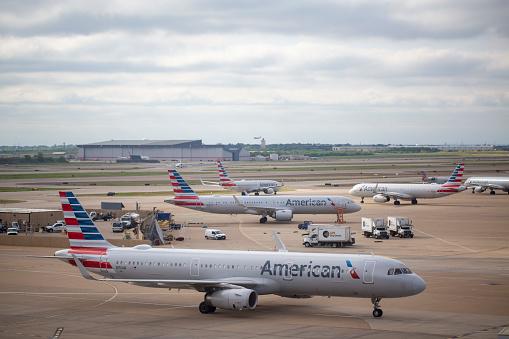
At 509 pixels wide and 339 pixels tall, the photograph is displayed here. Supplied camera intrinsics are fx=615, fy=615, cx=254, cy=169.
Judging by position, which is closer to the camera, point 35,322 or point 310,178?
point 35,322

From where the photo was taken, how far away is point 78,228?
46.0m

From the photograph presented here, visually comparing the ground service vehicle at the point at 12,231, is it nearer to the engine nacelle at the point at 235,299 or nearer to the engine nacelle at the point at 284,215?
the engine nacelle at the point at 284,215

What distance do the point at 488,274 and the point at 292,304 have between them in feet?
69.1

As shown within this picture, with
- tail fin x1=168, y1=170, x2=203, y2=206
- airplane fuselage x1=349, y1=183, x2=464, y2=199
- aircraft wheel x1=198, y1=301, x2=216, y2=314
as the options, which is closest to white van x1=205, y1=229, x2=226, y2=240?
tail fin x1=168, y1=170, x2=203, y2=206

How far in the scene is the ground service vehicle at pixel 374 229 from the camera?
79.6 meters

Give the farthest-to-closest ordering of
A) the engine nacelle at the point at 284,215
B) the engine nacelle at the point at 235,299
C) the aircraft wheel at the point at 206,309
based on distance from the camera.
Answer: the engine nacelle at the point at 284,215 → the aircraft wheel at the point at 206,309 → the engine nacelle at the point at 235,299

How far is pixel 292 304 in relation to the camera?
44562mm

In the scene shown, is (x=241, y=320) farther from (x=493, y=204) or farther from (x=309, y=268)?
(x=493, y=204)

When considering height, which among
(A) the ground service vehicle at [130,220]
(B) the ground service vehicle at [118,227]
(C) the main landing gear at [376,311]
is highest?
(A) the ground service vehicle at [130,220]

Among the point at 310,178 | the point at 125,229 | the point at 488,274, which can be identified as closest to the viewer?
the point at 488,274

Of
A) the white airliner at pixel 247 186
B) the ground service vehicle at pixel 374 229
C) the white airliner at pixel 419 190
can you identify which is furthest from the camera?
the white airliner at pixel 247 186

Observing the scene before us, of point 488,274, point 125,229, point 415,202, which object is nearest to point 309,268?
point 488,274

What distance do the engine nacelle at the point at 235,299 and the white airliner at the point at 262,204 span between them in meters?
56.6

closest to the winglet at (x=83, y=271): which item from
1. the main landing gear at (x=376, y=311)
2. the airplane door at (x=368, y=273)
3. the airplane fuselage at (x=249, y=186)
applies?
the airplane door at (x=368, y=273)
